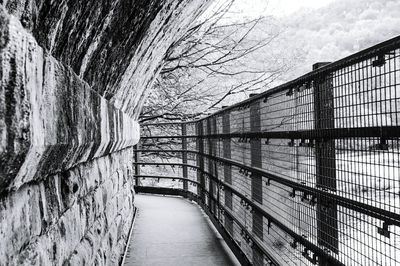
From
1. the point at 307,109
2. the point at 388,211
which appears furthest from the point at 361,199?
the point at 307,109

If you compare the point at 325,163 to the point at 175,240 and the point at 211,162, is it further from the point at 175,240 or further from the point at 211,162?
the point at 211,162

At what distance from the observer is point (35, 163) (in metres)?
1.38

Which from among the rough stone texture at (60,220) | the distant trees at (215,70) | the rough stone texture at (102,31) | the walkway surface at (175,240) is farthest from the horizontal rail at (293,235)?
the distant trees at (215,70)

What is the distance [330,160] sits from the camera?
7.77 ft

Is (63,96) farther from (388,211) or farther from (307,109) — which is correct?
(307,109)

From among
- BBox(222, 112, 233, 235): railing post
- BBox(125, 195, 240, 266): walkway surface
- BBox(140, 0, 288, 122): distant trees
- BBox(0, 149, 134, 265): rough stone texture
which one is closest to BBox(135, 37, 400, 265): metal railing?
BBox(222, 112, 233, 235): railing post

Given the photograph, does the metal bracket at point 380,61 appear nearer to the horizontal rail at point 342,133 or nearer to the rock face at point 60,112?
the horizontal rail at point 342,133

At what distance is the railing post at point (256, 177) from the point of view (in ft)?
13.3

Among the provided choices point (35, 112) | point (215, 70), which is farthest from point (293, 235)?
point (215, 70)

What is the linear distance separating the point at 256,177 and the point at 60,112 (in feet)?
9.48

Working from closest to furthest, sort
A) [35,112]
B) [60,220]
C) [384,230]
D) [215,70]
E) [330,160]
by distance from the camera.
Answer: [35,112] < [384,230] < [60,220] < [330,160] < [215,70]

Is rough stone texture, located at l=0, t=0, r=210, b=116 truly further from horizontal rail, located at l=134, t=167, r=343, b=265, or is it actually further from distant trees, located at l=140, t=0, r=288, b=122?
distant trees, located at l=140, t=0, r=288, b=122

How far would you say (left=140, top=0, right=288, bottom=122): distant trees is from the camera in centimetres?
1223

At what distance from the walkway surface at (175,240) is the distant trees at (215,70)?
166 inches
